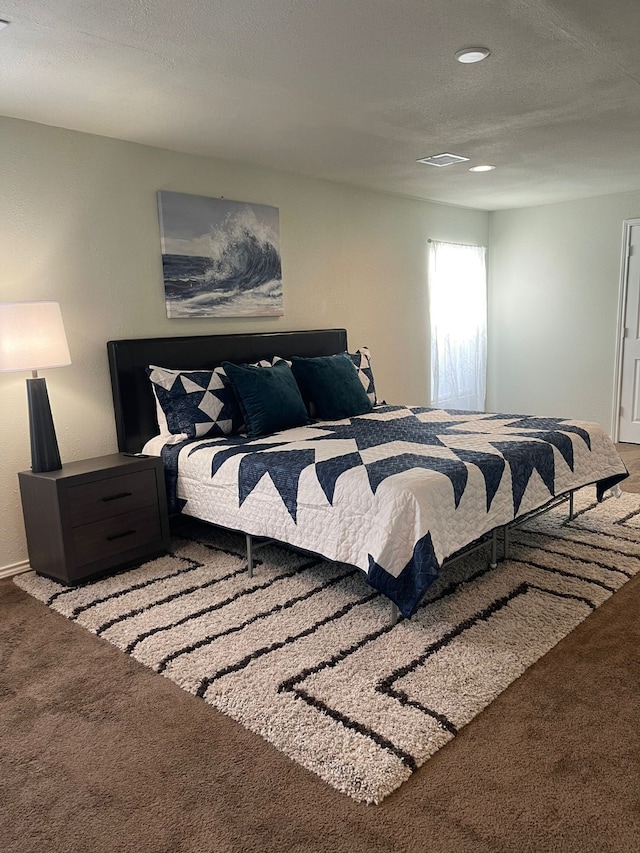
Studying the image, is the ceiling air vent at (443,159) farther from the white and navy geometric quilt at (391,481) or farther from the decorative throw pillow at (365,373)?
the white and navy geometric quilt at (391,481)

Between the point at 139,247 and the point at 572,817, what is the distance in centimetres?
330

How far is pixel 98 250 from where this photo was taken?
11.3 feet

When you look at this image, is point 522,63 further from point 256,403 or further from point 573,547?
point 573,547

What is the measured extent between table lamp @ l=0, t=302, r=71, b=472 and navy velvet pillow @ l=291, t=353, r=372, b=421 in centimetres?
149

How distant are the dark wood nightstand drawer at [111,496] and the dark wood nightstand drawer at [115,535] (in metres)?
0.03

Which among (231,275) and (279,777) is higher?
(231,275)

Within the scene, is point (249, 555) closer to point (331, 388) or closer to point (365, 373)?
point (331, 388)

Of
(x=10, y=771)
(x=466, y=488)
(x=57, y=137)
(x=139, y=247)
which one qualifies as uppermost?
(x=57, y=137)

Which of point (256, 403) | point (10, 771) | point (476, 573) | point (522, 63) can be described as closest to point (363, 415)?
point (256, 403)

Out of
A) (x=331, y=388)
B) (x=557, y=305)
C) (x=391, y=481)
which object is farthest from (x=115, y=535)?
(x=557, y=305)

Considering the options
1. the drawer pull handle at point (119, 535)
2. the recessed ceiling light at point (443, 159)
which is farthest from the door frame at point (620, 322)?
the drawer pull handle at point (119, 535)

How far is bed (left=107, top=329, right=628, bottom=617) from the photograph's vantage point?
2.44 meters

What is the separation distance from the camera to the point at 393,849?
1478 millimetres

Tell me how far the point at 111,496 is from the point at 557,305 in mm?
4653
